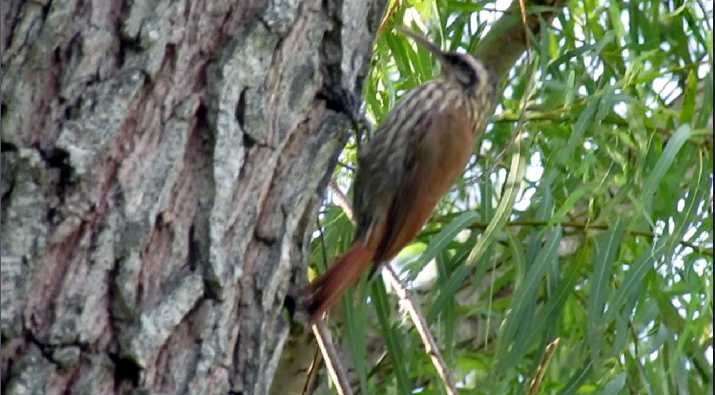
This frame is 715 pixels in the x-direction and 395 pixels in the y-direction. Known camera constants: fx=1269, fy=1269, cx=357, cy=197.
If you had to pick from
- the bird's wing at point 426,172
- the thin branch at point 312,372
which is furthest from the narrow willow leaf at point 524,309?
the thin branch at point 312,372

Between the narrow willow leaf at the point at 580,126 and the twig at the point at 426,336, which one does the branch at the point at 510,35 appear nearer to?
the narrow willow leaf at the point at 580,126

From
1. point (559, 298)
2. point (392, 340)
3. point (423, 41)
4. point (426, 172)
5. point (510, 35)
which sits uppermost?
point (510, 35)

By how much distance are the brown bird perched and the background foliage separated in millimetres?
52

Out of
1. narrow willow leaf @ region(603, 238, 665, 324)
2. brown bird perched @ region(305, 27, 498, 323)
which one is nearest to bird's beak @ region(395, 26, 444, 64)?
brown bird perched @ region(305, 27, 498, 323)

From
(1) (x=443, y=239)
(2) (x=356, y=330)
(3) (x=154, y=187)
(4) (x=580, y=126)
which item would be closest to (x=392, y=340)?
(2) (x=356, y=330)

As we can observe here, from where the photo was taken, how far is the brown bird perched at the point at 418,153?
8.75 feet

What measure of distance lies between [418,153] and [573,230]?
0.49 meters

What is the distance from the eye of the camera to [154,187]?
1.68 m

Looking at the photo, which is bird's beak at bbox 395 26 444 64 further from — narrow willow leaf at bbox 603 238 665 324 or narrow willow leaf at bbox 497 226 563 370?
narrow willow leaf at bbox 603 238 665 324

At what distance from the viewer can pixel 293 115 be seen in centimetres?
191

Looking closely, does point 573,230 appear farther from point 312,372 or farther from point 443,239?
point 312,372

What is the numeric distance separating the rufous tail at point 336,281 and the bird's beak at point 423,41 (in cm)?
50

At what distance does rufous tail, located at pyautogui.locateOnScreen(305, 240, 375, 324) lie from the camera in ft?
7.09

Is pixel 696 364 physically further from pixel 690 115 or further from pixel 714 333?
pixel 690 115
